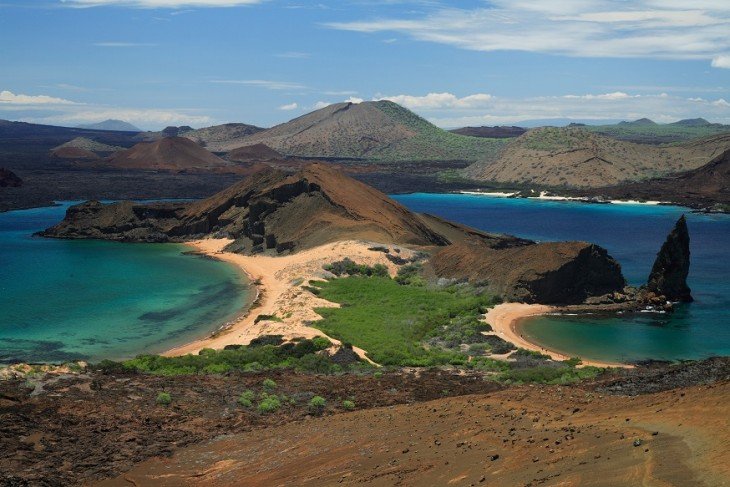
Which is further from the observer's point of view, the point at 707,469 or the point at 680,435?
the point at 680,435

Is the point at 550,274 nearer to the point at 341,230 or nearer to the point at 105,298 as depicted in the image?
the point at 341,230

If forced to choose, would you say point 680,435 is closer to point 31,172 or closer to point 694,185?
point 694,185

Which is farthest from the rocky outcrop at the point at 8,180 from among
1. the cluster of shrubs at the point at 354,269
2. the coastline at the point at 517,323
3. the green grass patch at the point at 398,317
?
the coastline at the point at 517,323

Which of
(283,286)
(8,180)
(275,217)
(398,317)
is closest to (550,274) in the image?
(398,317)

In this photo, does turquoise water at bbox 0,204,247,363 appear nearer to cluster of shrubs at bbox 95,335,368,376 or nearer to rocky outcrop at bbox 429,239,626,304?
cluster of shrubs at bbox 95,335,368,376

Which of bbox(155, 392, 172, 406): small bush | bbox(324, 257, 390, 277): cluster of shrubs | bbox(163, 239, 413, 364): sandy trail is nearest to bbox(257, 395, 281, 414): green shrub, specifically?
bbox(155, 392, 172, 406): small bush

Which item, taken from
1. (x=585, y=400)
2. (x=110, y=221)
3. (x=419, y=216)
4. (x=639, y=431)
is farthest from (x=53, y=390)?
(x=110, y=221)

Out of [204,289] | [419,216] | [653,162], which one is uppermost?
[653,162]
